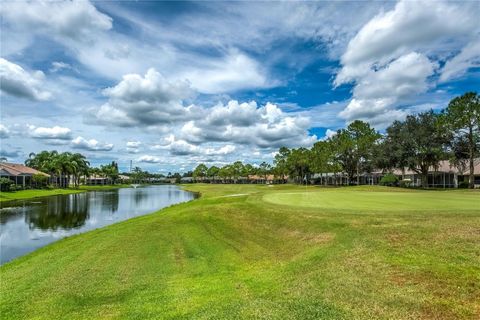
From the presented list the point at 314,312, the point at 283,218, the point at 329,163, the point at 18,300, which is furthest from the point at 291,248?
the point at 329,163

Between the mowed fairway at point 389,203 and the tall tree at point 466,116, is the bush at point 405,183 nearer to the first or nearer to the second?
the tall tree at point 466,116

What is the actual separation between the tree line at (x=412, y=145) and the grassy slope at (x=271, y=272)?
4301 centimetres

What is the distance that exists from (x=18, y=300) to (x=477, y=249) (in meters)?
13.7

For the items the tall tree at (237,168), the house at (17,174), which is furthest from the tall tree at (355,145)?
the tall tree at (237,168)

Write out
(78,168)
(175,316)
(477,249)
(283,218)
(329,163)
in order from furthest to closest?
(78,168) < (329,163) < (283,218) < (477,249) < (175,316)

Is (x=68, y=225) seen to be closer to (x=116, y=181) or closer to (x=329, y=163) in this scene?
(x=329, y=163)

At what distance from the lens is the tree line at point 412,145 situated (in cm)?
5428

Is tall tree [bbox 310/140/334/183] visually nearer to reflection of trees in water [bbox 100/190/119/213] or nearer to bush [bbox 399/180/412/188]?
bush [bbox 399/180/412/188]

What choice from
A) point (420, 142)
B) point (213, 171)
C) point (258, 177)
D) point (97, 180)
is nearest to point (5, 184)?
point (420, 142)

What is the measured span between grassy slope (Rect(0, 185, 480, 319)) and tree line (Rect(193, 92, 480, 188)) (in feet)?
141

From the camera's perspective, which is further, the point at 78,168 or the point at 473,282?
the point at 78,168

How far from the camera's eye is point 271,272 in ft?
36.8

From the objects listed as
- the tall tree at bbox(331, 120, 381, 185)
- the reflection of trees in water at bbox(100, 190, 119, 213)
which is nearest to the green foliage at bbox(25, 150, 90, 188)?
the reflection of trees in water at bbox(100, 190, 119, 213)

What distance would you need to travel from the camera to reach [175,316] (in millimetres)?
7973
